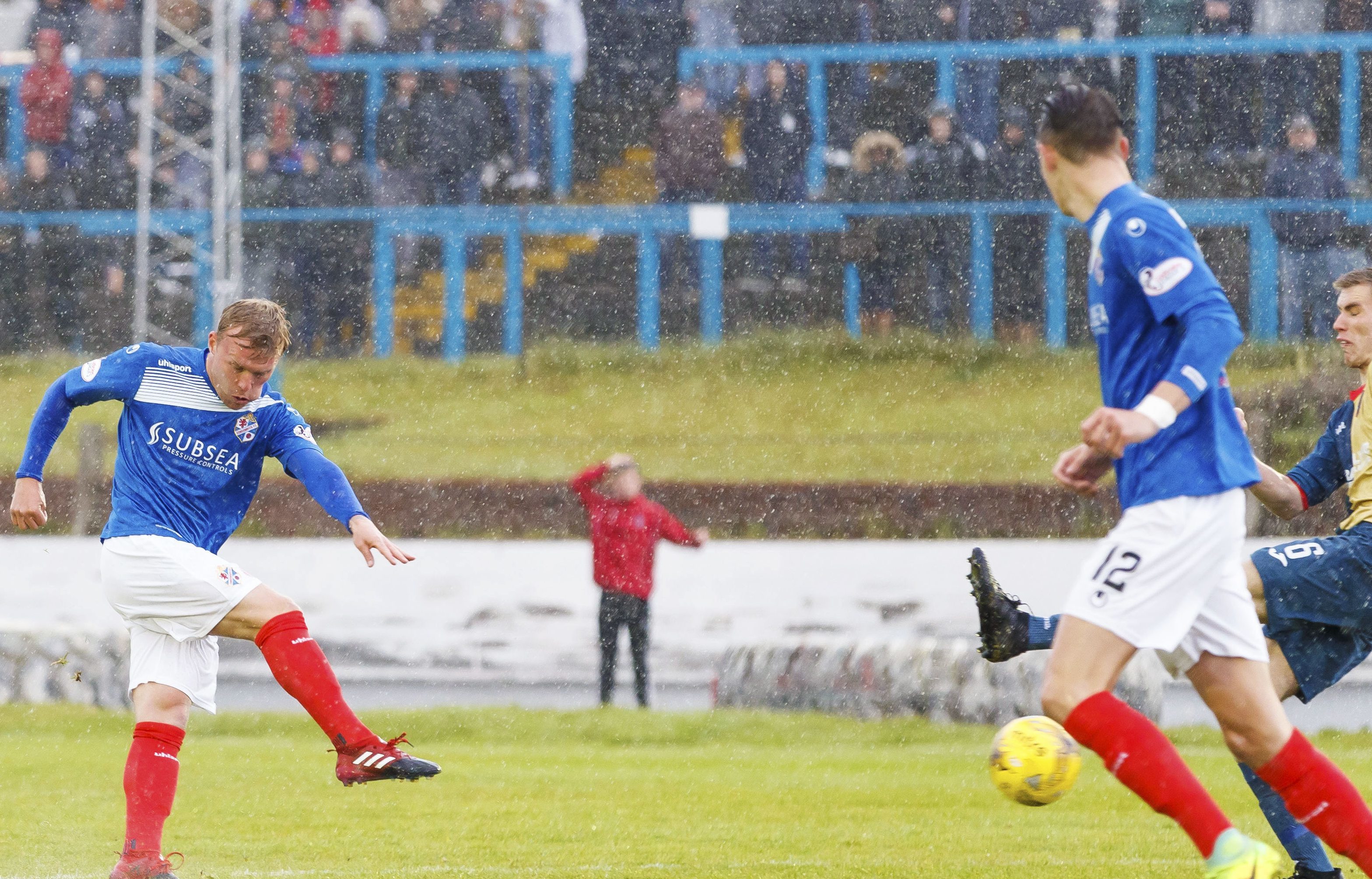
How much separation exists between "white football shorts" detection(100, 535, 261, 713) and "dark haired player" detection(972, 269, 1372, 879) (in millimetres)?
2081

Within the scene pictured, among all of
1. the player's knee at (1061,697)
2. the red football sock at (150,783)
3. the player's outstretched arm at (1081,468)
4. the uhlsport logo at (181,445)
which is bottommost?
the red football sock at (150,783)

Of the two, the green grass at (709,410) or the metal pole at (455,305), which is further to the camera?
the metal pole at (455,305)

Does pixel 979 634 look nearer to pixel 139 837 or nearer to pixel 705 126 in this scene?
pixel 139 837

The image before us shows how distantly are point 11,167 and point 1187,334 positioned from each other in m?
16.3

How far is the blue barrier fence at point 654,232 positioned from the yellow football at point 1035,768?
1288cm

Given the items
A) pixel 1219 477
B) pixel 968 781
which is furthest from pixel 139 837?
pixel 968 781

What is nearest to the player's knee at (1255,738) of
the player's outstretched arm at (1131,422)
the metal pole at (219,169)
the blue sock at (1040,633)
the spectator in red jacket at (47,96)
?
the player's outstretched arm at (1131,422)

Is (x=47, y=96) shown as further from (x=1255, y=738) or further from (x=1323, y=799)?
(x=1323, y=799)

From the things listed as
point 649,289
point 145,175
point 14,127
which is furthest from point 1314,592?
point 14,127

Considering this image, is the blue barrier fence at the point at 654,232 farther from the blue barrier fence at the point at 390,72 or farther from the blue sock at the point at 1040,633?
the blue sock at the point at 1040,633

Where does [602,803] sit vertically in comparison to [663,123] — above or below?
below

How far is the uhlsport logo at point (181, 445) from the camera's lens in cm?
457

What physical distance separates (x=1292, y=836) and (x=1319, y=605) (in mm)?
655

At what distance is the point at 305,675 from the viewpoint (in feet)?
14.5
